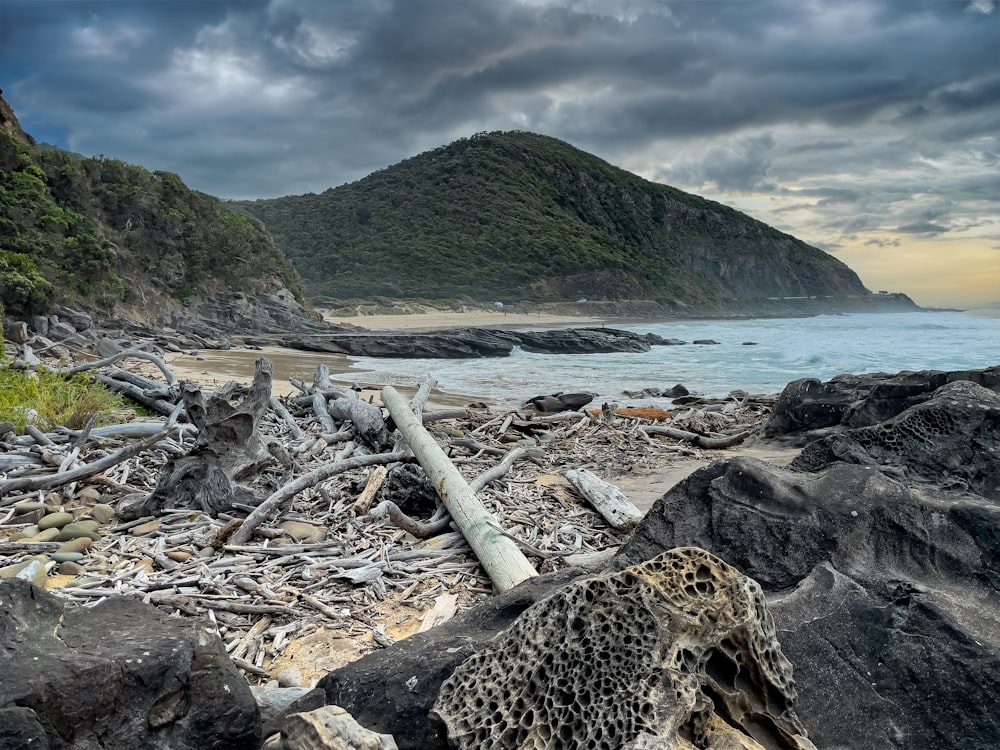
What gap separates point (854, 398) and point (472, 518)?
20.4 ft

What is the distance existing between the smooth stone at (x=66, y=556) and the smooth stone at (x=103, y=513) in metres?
0.64

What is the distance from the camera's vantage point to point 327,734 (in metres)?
1.62

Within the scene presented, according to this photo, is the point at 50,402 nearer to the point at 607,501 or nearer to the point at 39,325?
the point at 607,501

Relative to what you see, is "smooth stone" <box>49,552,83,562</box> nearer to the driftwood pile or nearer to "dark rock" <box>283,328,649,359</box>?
the driftwood pile

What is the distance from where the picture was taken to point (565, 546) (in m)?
4.69

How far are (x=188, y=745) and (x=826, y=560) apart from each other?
233 centimetres

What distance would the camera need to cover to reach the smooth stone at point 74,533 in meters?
4.16

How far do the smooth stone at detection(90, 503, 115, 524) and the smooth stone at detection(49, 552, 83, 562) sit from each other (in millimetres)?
643

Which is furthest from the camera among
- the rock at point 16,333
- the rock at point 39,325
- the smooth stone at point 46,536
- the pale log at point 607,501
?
the rock at point 39,325

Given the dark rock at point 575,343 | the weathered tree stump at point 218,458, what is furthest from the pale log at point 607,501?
the dark rock at point 575,343

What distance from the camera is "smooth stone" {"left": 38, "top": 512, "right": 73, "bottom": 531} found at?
429 cm

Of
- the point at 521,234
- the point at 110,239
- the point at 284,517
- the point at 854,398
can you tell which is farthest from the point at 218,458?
the point at 521,234

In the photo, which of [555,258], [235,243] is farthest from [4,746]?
[555,258]

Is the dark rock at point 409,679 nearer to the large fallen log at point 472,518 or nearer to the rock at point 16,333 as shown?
the large fallen log at point 472,518
